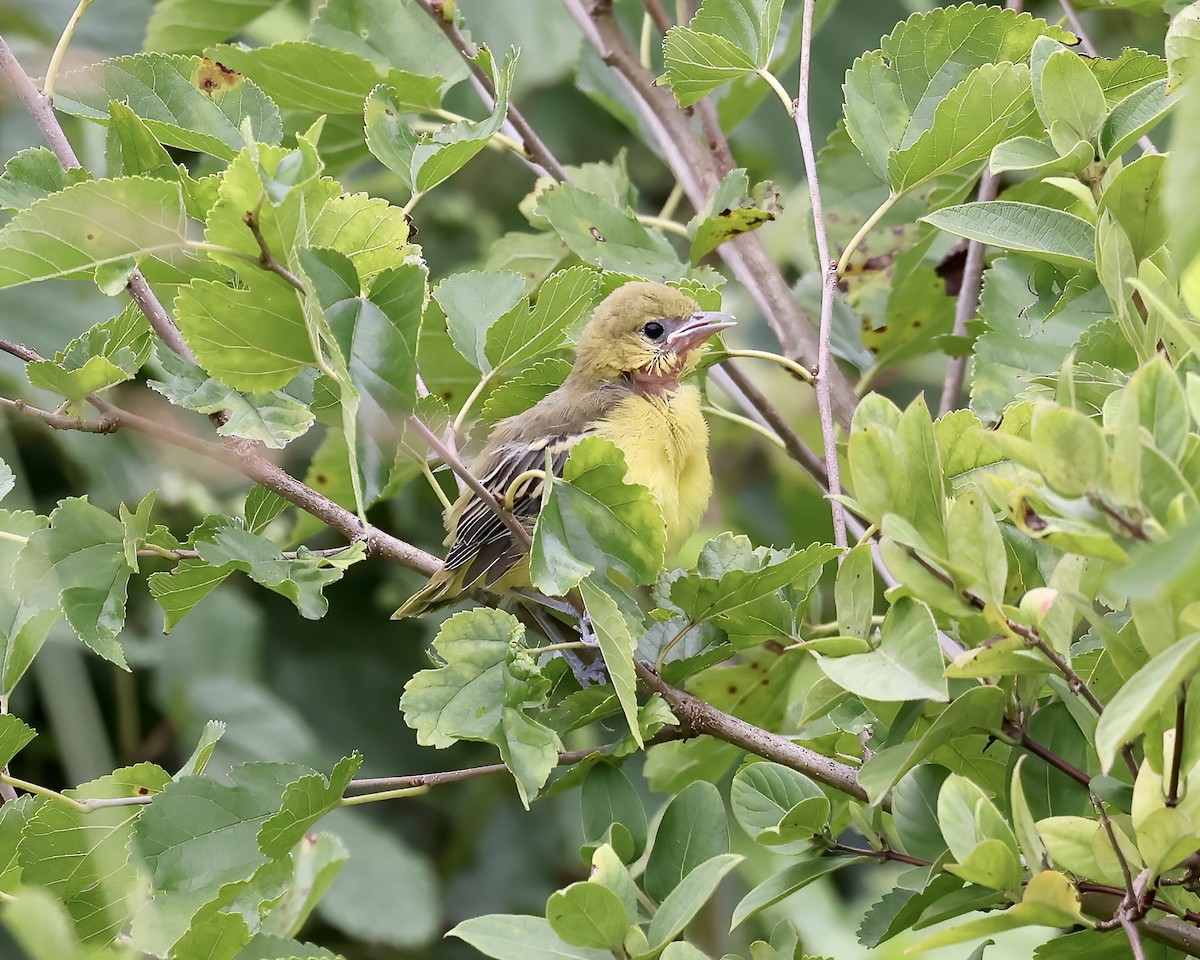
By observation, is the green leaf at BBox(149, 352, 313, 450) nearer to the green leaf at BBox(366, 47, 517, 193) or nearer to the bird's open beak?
the green leaf at BBox(366, 47, 517, 193)

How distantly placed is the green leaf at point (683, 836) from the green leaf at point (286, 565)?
1.80 ft

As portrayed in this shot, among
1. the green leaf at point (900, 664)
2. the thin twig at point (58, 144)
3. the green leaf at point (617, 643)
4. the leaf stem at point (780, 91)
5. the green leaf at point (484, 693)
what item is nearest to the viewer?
the green leaf at point (900, 664)

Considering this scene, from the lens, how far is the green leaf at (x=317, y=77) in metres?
2.53

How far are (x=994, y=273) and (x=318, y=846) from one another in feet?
4.86

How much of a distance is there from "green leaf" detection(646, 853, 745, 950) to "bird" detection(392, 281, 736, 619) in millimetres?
1129

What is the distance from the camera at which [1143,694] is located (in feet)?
3.72

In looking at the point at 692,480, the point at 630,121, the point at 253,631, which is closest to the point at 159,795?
the point at 692,480

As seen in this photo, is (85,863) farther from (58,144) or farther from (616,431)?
(616,431)

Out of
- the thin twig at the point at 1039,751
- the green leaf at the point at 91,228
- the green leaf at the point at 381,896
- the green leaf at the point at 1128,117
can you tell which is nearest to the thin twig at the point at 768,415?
the green leaf at the point at 1128,117

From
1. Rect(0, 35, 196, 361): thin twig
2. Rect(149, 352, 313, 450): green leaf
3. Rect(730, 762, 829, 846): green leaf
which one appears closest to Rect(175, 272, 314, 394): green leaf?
Rect(149, 352, 313, 450): green leaf

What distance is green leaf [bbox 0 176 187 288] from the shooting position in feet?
5.06

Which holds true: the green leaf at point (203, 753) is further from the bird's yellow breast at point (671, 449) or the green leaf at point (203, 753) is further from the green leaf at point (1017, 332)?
the green leaf at point (1017, 332)

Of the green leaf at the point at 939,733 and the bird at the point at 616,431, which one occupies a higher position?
the green leaf at the point at 939,733

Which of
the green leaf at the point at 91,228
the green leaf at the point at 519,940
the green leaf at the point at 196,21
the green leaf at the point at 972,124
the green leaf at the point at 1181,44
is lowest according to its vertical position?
the green leaf at the point at 519,940
